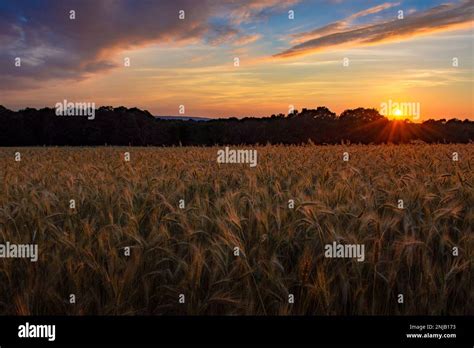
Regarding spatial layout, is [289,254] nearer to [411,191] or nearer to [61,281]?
[61,281]

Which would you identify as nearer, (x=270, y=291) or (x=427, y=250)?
(x=270, y=291)

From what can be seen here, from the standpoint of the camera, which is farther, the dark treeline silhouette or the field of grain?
the dark treeline silhouette

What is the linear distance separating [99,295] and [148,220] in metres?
1.67

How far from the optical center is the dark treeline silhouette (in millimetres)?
40469

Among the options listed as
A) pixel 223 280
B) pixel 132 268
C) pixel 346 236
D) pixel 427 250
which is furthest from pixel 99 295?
pixel 427 250

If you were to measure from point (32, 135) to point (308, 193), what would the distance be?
40.0 meters

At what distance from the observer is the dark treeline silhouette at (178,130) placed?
4047 centimetres

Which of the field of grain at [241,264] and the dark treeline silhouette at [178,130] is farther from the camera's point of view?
the dark treeline silhouette at [178,130]

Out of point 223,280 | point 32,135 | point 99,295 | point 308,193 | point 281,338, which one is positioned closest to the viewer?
point 281,338

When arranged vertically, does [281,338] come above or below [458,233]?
below

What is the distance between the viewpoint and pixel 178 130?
4228 cm

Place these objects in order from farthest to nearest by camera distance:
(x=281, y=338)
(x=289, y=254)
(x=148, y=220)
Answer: (x=148, y=220) → (x=289, y=254) → (x=281, y=338)

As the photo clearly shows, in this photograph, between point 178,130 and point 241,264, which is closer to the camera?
point 241,264

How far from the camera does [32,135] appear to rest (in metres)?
41.6
